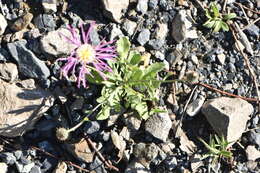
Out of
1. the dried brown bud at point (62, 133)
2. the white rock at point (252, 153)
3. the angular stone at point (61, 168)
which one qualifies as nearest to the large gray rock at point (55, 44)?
the dried brown bud at point (62, 133)

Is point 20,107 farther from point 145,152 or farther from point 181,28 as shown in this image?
point 181,28

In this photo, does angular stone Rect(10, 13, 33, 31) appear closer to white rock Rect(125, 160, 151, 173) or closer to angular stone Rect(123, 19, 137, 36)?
angular stone Rect(123, 19, 137, 36)

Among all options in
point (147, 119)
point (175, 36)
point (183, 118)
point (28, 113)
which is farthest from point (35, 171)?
point (175, 36)

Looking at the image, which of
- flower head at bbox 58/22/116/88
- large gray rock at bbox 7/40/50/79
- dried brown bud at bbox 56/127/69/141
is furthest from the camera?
large gray rock at bbox 7/40/50/79

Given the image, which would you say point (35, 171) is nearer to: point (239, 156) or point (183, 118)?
point (183, 118)

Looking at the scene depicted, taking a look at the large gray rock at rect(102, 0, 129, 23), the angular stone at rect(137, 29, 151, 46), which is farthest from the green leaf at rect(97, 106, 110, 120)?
the large gray rock at rect(102, 0, 129, 23)

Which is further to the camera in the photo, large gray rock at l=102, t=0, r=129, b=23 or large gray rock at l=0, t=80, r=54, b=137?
large gray rock at l=102, t=0, r=129, b=23

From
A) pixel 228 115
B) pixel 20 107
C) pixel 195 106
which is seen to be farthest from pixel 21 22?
pixel 228 115
